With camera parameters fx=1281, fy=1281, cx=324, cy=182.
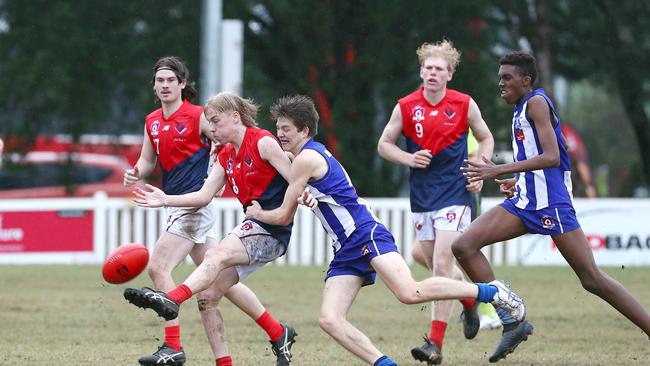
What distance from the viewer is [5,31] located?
23.9 metres

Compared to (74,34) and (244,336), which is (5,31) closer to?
(74,34)

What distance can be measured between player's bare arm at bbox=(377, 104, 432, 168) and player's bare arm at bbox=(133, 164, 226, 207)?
5.49ft

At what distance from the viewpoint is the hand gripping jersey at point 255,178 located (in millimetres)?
7953

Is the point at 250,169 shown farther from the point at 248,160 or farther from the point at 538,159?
the point at 538,159

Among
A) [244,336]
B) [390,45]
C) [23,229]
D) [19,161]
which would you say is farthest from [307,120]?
[19,161]

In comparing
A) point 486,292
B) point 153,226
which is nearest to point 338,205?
point 486,292

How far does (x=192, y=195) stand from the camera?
8188 mm

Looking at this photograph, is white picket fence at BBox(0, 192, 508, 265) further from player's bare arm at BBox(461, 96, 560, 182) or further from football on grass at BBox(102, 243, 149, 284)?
player's bare arm at BBox(461, 96, 560, 182)

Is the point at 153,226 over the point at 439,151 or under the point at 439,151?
under

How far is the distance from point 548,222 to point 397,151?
65.2 inches

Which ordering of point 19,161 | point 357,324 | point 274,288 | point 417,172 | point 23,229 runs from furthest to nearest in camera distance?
point 19,161, point 23,229, point 274,288, point 357,324, point 417,172

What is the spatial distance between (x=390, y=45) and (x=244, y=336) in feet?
44.8

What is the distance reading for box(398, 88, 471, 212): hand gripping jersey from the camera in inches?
372

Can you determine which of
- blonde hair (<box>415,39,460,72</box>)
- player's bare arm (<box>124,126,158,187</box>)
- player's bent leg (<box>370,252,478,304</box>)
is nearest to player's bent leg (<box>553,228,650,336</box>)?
player's bent leg (<box>370,252,478,304</box>)
